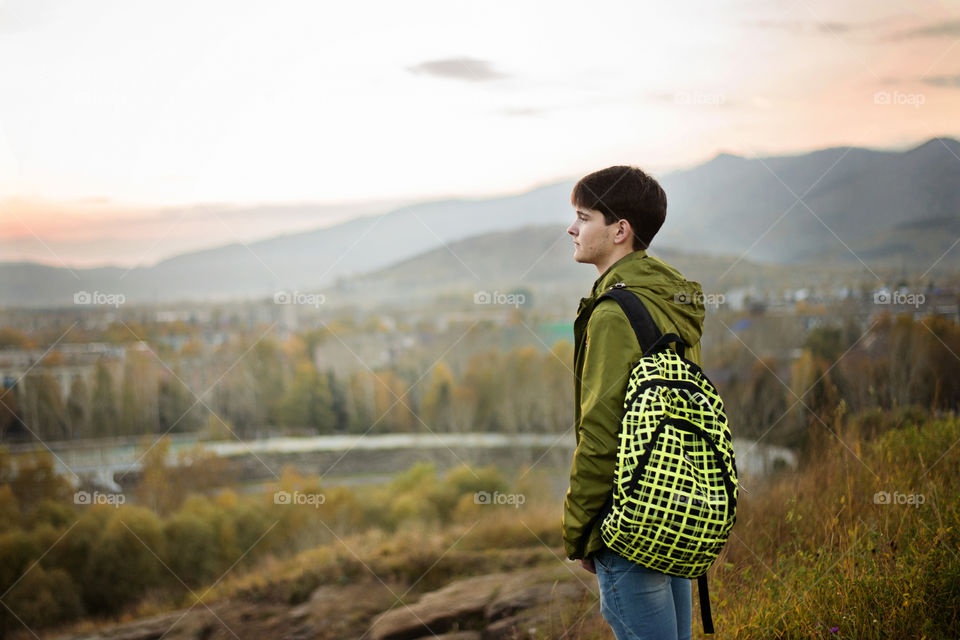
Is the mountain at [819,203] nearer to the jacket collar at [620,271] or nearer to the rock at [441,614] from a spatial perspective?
the rock at [441,614]

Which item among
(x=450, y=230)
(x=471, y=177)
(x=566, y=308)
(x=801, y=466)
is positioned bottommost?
(x=801, y=466)

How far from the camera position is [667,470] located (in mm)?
1136

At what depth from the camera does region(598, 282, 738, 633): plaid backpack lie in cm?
113

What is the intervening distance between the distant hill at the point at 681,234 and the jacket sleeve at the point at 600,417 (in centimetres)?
539

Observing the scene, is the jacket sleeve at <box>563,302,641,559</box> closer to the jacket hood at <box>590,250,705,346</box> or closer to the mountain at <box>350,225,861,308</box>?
the jacket hood at <box>590,250,705,346</box>

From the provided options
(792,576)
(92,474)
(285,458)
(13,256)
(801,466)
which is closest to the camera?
(792,576)

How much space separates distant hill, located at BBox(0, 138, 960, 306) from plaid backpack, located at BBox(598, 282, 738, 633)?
210 inches

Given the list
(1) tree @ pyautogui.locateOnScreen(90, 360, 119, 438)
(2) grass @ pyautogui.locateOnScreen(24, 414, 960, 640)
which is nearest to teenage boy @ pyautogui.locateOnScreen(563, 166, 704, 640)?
(2) grass @ pyautogui.locateOnScreen(24, 414, 960, 640)

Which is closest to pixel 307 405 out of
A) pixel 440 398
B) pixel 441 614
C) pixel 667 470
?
pixel 440 398

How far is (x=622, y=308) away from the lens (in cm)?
121

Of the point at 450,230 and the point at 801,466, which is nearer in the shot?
the point at 801,466

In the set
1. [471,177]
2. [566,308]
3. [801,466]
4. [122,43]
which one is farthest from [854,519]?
[122,43]

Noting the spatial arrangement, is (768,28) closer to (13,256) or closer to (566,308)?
(566,308)

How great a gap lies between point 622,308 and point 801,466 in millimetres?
2728
